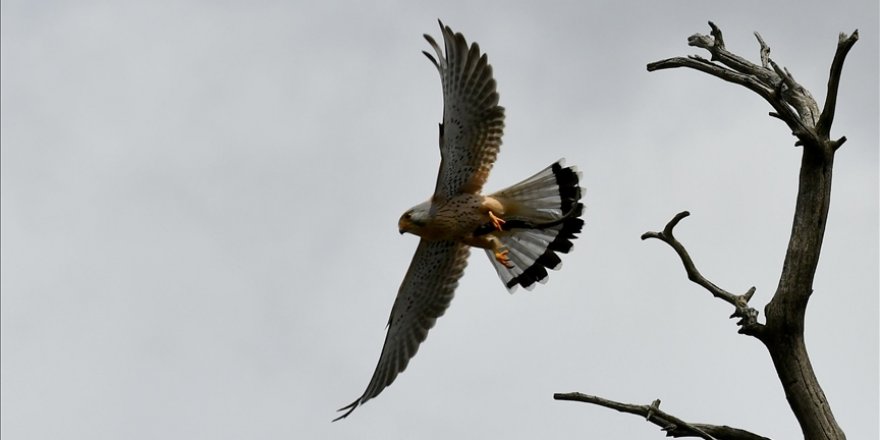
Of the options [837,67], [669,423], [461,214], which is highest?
[461,214]

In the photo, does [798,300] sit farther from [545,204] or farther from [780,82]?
[545,204]

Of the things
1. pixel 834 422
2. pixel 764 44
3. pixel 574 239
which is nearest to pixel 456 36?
pixel 574 239

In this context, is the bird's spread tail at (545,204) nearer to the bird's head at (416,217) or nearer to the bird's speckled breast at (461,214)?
the bird's speckled breast at (461,214)

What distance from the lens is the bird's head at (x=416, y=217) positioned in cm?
979

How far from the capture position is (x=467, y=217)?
9.77 meters

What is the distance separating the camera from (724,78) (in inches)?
267

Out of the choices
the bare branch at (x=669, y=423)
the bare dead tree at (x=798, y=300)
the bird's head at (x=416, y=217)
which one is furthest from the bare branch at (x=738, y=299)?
the bird's head at (x=416, y=217)

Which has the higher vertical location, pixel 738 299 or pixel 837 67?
pixel 837 67

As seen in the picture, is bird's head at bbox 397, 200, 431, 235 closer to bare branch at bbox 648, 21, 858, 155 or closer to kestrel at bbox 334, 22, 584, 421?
kestrel at bbox 334, 22, 584, 421

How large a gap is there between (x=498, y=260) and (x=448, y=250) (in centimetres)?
47

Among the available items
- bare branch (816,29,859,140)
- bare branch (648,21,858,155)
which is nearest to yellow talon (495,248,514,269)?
bare branch (648,21,858,155)

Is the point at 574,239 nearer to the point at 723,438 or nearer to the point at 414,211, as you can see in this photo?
the point at 414,211

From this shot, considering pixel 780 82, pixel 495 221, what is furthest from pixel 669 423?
pixel 495 221

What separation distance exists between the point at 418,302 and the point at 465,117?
204 cm
